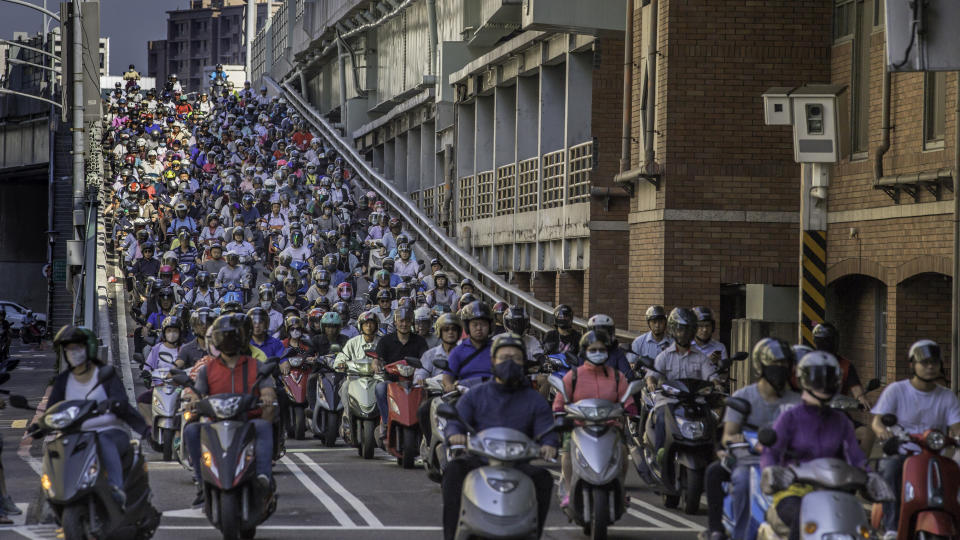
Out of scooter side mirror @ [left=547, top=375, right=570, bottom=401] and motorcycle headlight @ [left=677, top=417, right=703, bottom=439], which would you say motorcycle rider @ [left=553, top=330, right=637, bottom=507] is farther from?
motorcycle headlight @ [left=677, top=417, right=703, bottom=439]

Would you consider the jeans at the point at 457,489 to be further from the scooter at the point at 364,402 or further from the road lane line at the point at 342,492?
the scooter at the point at 364,402

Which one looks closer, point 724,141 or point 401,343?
point 401,343

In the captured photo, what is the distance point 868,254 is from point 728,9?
4.72 meters

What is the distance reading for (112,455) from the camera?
11672 millimetres

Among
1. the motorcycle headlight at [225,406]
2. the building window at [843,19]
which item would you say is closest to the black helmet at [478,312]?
the motorcycle headlight at [225,406]

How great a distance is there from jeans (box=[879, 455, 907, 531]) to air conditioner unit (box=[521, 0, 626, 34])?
18097mm

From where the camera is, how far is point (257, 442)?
12.7 meters

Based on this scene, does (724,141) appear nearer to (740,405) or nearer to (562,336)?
(562,336)

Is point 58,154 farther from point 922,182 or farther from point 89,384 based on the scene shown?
point 89,384

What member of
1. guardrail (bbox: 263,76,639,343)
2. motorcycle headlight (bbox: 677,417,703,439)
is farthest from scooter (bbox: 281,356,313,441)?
motorcycle headlight (bbox: 677,417,703,439)

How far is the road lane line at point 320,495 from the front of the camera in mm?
14320

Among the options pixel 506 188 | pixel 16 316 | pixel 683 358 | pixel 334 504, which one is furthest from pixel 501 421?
pixel 16 316

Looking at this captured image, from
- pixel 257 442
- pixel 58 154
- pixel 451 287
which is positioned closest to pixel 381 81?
pixel 58 154

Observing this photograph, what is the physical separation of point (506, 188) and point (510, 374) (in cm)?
2587
